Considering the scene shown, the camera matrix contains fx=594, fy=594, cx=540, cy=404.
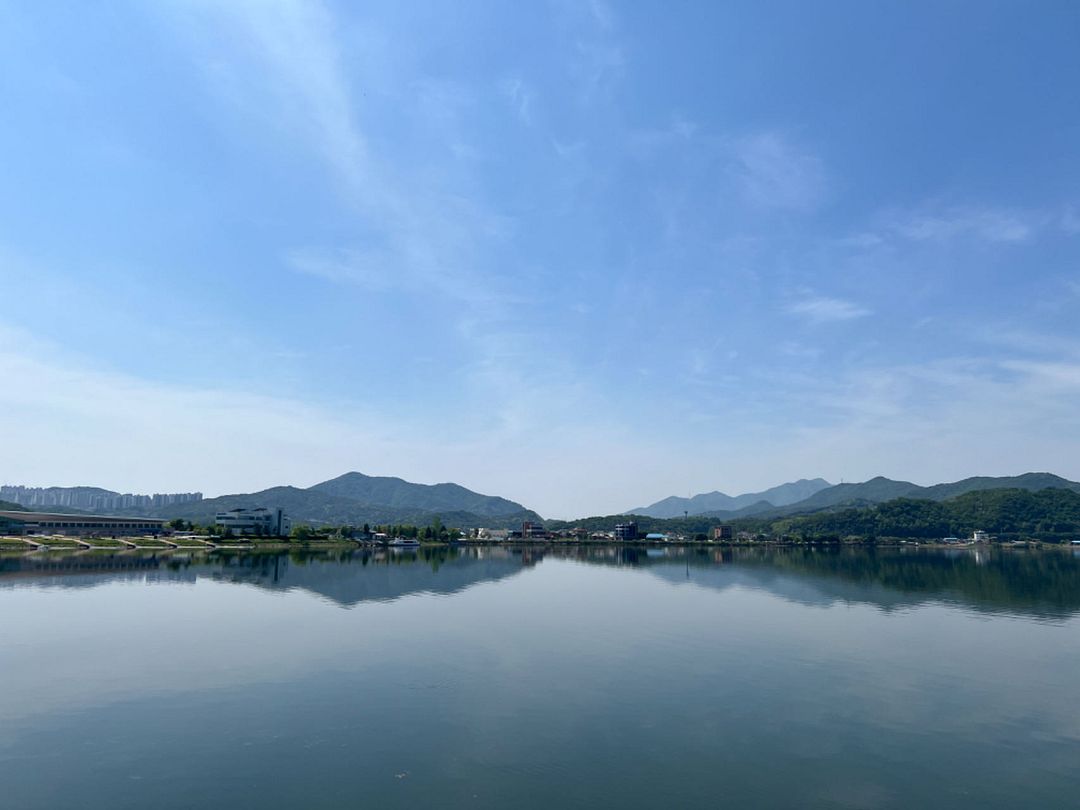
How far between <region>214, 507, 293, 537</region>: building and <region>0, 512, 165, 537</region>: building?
1467cm

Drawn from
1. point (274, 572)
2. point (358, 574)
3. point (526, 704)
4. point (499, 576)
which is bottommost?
point (499, 576)

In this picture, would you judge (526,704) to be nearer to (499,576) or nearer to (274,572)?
(499,576)

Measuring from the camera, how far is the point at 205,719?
76.1 ft

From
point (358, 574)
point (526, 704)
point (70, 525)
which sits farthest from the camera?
point (70, 525)

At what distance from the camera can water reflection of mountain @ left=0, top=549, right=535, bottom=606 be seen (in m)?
64.6

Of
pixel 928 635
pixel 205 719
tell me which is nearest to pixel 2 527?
pixel 205 719

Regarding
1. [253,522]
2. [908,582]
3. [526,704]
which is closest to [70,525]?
[253,522]

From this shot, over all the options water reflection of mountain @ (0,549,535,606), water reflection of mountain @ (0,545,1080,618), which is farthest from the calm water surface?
water reflection of mountain @ (0,549,535,606)

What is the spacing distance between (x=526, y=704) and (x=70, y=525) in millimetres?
151786

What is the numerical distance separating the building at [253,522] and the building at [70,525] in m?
14.7

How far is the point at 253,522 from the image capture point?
156m

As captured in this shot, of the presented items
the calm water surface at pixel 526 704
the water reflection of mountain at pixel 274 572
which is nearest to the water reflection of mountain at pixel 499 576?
the water reflection of mountain at pixel 274 572

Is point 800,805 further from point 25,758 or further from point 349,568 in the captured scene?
point 349,568

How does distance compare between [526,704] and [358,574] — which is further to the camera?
[358,574]
